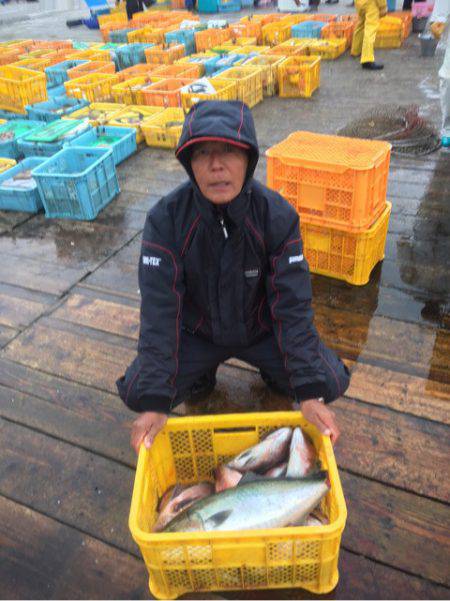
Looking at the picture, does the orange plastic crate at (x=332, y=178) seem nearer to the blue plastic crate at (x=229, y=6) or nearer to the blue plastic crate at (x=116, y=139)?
the blue plastic crate at (x=116, y=139)

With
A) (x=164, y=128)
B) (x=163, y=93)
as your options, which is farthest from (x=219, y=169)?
(x=163, y=93)

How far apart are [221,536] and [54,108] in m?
7.52

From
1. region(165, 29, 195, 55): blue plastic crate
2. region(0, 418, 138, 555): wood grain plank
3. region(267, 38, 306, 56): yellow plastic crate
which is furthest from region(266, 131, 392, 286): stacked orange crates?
region(165, 29, 195, 55): blue plastic crate

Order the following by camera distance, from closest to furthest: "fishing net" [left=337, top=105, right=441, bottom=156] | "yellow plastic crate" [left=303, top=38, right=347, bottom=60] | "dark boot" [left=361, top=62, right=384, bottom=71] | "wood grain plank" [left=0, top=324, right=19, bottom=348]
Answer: "wood grain plank" [left=0, top=324, right=19, bottom=348] < "fishing net" [left=337, top=105, right=441, bottom=156] < "dark boot" [left=361, top=62, right=384, bottom=71] < "yellow plastic crate" [left=303, top=38, right=347, bottom=60]

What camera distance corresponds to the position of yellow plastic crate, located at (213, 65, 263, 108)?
749 centimetres

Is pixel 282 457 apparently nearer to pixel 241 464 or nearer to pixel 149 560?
pixel 241 464

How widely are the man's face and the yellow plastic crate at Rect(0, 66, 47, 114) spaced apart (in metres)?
7.14

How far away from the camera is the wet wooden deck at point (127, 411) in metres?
2.04

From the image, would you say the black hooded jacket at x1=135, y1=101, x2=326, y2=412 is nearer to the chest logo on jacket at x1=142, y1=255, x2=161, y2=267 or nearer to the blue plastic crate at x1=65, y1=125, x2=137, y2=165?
the chest logo on jacket at x1=142, y1=255, x2=161, y2=267

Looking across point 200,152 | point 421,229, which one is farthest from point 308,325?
point 421,229

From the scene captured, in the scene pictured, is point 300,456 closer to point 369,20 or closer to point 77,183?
point 77,183

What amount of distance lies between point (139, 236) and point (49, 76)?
665 centimetres

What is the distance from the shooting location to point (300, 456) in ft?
6.47

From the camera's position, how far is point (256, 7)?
18453 mm
